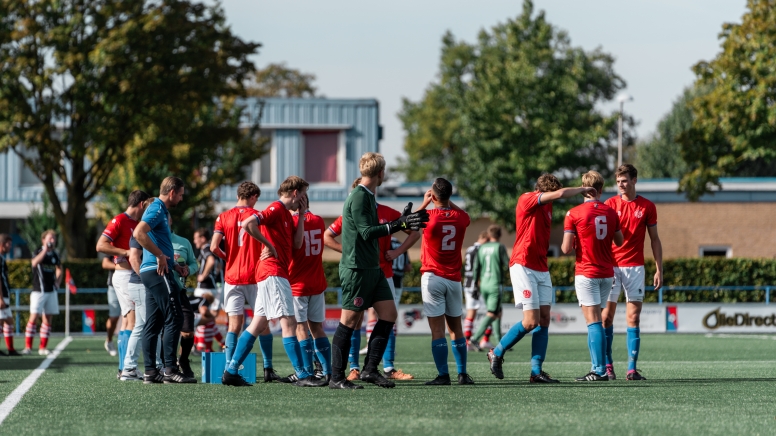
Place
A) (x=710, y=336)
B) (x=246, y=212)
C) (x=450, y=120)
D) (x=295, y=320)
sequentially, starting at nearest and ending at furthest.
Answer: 1. (x=295, y=320)
2. (x=246, y=212)
3. (x=710, y=336)
4. (x=450, y=120)

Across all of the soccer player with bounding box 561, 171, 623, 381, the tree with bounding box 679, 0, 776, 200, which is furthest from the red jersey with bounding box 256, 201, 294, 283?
the tree with bounding box 679, 0, 776, 200

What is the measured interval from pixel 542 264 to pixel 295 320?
7.89 ft

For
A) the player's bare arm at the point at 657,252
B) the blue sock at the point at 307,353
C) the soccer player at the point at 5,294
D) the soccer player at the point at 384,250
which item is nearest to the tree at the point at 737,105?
the player's bare arm at the point at 657,252

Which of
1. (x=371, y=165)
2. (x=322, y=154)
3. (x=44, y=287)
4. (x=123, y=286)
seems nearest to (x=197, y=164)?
(x=322, y=154)

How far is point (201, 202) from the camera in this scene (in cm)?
3312

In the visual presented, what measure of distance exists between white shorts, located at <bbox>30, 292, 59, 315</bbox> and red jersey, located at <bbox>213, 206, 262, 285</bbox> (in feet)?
25.9

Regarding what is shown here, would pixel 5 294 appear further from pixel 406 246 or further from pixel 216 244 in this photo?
pixel 406 246

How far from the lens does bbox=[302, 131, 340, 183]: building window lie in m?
40.7

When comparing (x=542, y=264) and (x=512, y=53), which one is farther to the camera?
(x=512, y=53)

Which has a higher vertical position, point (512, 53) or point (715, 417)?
point (512, 53)

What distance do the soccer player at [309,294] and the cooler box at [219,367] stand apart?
1.30 ft

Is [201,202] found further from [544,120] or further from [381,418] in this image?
[381,418]

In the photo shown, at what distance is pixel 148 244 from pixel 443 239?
107 inches

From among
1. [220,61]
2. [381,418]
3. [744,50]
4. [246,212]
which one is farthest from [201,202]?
[381,418]
